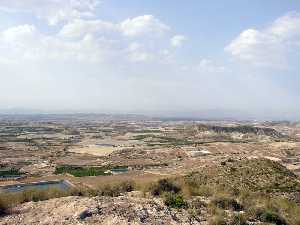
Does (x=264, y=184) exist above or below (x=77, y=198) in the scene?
below

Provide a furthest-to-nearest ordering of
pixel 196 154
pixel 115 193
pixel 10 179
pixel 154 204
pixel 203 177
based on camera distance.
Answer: pixel 196 154
pixel 10 179
pixel 203 177
pixel 115 193
pixel 154 204

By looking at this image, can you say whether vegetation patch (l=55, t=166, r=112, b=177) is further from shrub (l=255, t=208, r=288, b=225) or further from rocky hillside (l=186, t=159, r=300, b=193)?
shrub (l=255, t=208, r=288, b=225)

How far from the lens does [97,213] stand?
1547cm

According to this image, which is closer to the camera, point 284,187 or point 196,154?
point 284,187

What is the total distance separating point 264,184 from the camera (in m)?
33.4

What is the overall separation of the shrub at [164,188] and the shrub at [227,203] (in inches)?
108

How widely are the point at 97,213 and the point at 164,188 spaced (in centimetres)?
604

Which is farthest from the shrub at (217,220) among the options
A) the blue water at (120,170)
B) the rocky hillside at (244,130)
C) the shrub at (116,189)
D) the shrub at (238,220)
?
the rocky hillside at (244,130)

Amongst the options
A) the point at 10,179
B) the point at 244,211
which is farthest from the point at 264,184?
the point at 10,179

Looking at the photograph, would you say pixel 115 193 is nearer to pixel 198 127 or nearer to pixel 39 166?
pixel 39 166

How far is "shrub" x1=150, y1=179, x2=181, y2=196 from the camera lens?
802 inches

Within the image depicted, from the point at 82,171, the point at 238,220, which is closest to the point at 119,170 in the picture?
the point at 82,171

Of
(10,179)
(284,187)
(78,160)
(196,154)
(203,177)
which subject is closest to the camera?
(284,187)

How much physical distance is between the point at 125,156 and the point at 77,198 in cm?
5859
